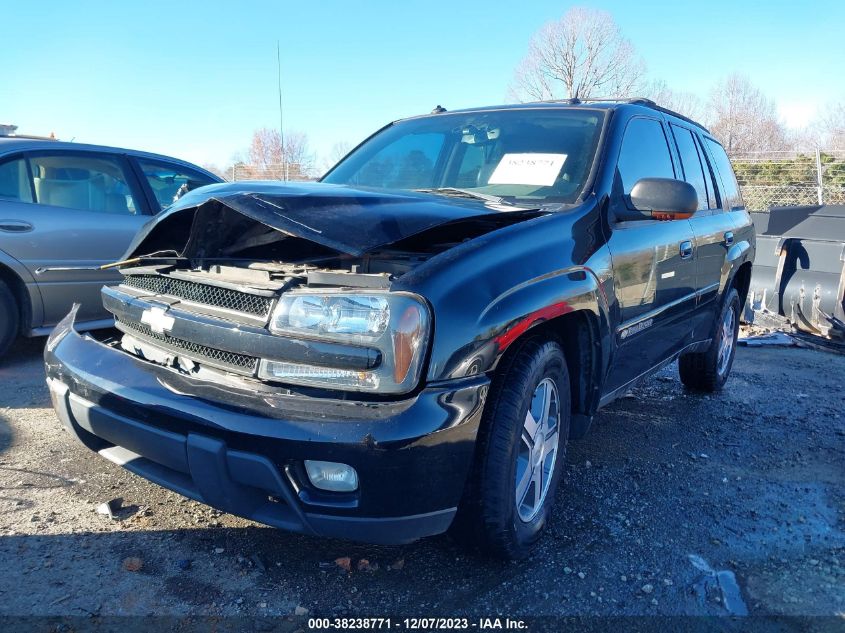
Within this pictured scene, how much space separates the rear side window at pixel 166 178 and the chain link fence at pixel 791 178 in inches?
520

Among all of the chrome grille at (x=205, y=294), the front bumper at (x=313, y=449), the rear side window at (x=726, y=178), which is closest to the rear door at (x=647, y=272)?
the rear side window at (x=726, y=178)

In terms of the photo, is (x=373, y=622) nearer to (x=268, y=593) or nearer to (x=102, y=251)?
(x=268, y=593)

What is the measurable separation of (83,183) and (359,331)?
4.07 m

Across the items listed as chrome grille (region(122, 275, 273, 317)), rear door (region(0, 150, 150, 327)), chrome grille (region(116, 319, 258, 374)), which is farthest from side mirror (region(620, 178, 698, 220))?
rear door (region(0, 150, 150, 327))

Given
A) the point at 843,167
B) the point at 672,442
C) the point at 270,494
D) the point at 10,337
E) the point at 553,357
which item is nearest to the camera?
the point at 270,494

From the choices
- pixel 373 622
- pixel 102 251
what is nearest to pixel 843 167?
pixel 102 251

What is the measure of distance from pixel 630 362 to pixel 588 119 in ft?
4.04

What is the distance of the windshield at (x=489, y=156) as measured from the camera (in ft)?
10.7

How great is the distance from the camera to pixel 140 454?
2.34m

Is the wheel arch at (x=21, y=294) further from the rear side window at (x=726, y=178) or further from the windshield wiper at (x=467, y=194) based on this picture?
the rear side window at (x=726, y=178)

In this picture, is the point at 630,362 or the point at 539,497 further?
the point at 630,362

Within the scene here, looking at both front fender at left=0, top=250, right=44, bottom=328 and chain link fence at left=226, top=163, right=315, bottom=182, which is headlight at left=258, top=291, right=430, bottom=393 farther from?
chain link fence at left=226, top=163, right=315, bottom=182

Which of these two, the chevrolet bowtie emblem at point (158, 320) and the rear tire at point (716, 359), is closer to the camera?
the chevrolet bowtie emblem at point (158, 320)

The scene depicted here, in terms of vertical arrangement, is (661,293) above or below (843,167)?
below
